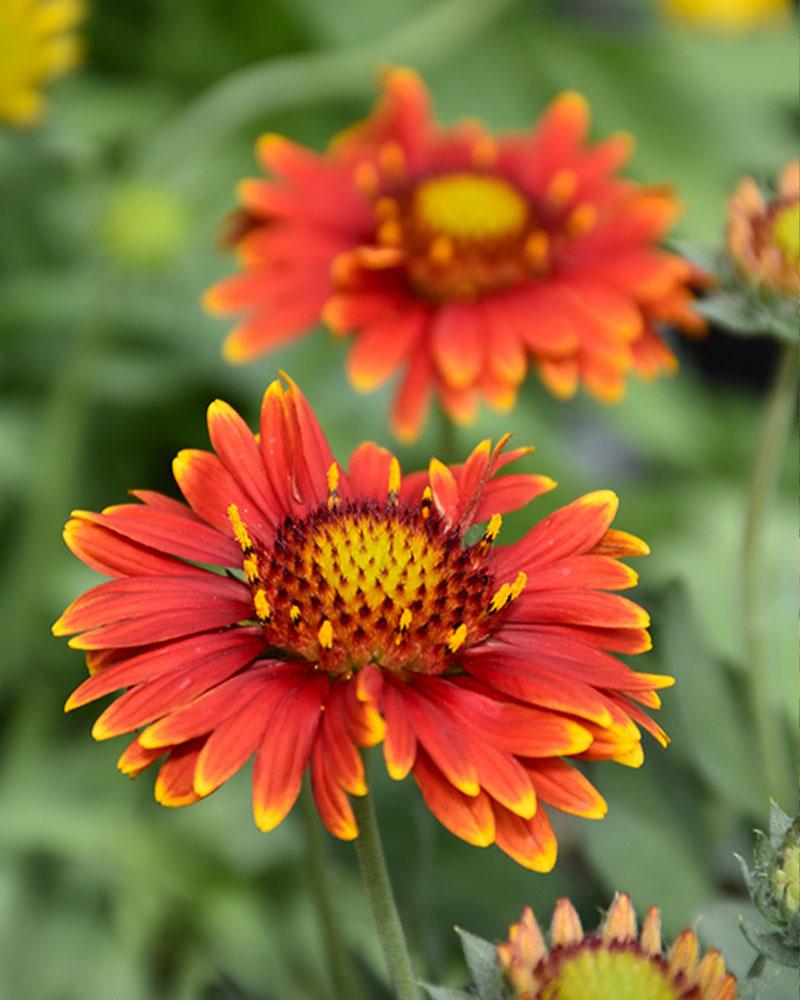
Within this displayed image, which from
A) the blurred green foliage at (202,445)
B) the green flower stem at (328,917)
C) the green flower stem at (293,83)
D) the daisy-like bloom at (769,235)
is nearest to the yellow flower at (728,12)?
the blurred green foliage at (202,445)

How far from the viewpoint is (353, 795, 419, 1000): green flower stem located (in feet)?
1.17

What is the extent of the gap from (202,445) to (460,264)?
0.31 m

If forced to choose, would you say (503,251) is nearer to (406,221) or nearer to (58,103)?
(406,221)

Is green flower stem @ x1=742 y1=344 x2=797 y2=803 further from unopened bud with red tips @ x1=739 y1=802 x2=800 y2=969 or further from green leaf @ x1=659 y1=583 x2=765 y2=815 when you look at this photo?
unopened bud with red tips @ x1=739 y1=802 x2=800 y2=969

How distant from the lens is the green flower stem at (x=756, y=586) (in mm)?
529

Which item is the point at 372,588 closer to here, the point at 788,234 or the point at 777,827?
the point at 777,827

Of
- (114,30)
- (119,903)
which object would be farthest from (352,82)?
(119,903)

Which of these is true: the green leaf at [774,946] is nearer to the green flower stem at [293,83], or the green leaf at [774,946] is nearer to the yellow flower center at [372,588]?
the yellow flower center at [372,588]

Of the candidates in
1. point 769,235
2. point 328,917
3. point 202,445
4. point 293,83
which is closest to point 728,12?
point 293,83

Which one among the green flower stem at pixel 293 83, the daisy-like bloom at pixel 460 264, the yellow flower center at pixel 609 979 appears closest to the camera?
the yellow flower center at pixel 609 979

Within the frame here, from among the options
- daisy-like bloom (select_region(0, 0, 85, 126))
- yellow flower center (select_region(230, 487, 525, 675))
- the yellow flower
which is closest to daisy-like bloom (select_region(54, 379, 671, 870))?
yellow flower center (select_region(230, 487, 525, 675))

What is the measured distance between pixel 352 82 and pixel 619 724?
729 mm

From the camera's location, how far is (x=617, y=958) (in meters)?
0.34

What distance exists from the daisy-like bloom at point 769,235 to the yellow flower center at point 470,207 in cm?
18
